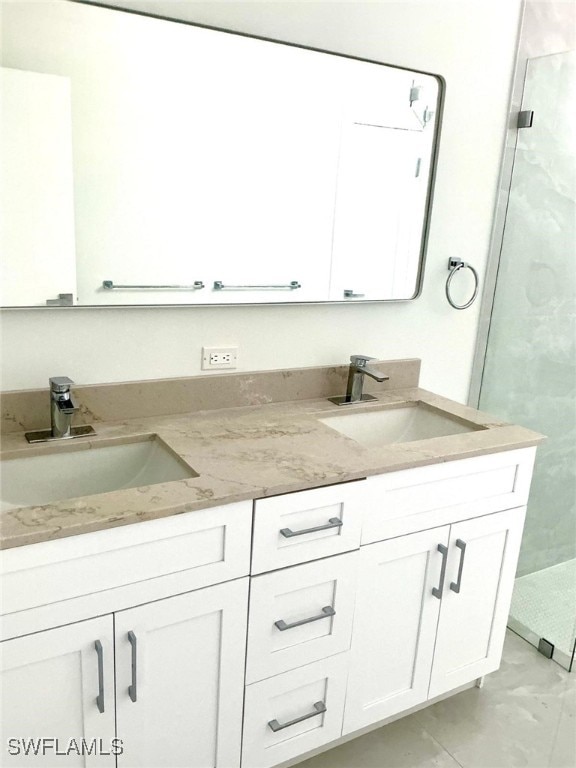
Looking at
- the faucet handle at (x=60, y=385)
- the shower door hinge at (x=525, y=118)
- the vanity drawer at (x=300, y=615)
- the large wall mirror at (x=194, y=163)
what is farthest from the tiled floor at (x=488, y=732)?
the shower door hinge at (x=525, y=118)

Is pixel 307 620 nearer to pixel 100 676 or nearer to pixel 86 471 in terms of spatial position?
pixel 100 676

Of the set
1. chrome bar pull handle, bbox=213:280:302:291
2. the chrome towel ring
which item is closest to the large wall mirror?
chrome bar pull handle, bbox=213:280:302:291

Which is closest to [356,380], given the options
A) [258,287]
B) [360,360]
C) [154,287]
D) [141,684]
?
[360,360]

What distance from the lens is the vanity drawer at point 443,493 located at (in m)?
1.56

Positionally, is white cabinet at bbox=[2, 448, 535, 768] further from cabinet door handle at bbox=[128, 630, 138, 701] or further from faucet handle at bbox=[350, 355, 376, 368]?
faucet handle at bbox=[350, 355, 376, 368]

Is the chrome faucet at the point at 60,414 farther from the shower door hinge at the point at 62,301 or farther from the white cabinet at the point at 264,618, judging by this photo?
the white cabinet at the point at 264,618

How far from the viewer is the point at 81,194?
1532 millimetres

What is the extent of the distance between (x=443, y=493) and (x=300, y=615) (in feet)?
1.58

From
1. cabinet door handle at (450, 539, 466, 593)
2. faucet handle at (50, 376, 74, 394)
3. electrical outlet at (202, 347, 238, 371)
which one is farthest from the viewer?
electrical outlet at (202, 347, 238, 371)

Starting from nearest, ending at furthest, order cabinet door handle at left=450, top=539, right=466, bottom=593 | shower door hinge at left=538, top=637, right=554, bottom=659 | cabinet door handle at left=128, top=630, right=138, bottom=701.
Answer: cabinet door handle at left=128, top=630, right=138, bottom=701 → cabinet door handle at left=450, top=539, right=466, bottom=593 → shower door hinge at left=538, top=637, right=554, bottom=659

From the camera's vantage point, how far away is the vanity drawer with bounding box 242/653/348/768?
5.00ft

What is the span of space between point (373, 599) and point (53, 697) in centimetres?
78

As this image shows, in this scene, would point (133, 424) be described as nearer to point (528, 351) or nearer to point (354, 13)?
point (354, 13)

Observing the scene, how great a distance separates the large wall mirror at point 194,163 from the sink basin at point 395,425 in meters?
0.37
